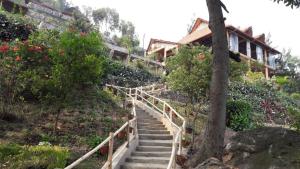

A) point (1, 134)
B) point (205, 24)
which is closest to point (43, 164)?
point (1, 134)

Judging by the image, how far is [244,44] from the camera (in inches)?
1732

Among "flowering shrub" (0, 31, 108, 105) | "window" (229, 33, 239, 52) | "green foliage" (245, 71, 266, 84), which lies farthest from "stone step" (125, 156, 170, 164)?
"window" (229, 33, 239, 52)

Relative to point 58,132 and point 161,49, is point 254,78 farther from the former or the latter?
point 58,132

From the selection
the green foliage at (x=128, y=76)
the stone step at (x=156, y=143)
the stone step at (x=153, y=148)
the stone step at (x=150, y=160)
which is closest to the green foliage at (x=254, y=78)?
the green foliage at (x=128, y=76)

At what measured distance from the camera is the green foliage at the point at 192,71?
1527 cm

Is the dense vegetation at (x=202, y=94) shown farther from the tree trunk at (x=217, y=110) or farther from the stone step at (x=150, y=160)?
the stone step at (x=150, y=160)

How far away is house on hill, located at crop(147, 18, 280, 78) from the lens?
3994cm

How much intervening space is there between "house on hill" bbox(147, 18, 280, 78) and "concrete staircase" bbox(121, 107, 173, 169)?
936 inches

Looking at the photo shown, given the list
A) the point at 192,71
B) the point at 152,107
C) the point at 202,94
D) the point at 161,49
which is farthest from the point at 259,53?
the point at 192,71

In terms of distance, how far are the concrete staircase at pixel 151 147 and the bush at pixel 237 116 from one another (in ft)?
12.6

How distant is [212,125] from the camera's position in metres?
10.6

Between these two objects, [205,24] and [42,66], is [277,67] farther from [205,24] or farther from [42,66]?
[42,66]

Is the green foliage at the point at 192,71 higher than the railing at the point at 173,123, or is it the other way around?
the green foliage at the point at 192,71

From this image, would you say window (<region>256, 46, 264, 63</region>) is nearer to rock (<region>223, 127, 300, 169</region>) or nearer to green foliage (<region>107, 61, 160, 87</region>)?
green foliage (<region>107, 61, 160, 87</region>)
